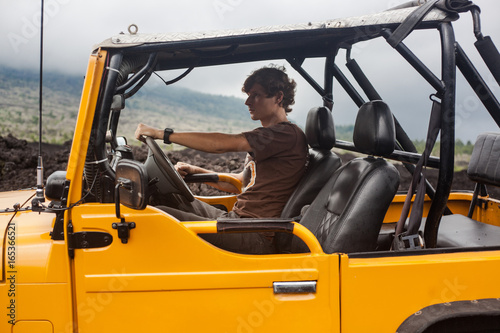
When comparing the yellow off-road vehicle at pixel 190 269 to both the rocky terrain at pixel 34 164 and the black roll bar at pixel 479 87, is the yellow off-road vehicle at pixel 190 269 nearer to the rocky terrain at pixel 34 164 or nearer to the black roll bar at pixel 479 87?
the black roll bar at pixel 479 87

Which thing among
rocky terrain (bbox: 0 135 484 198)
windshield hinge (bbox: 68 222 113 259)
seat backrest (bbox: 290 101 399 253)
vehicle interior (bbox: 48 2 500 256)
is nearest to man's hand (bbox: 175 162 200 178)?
vehicle interior (bbox: 48 2 500 256)

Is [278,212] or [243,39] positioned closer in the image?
[243,39]

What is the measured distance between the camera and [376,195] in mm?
2480

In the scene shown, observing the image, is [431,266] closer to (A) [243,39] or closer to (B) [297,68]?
(A) [243,39]

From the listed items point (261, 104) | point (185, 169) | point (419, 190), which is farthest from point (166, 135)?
point (419, 190)

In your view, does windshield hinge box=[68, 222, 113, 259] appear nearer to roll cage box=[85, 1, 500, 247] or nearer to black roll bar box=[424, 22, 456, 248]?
roll cage box=[85, 1, 500, 247]

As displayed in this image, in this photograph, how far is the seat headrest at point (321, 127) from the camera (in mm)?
3150

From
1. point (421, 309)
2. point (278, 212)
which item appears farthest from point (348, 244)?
point (278, 212)

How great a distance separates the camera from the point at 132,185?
197 centimetres

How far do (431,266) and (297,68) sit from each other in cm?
182

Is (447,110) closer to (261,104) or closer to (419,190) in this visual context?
(419,190)

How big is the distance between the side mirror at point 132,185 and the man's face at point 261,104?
1.36 m

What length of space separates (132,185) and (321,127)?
1.57 meters

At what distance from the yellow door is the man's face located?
4.17 ft
